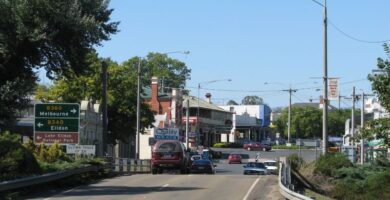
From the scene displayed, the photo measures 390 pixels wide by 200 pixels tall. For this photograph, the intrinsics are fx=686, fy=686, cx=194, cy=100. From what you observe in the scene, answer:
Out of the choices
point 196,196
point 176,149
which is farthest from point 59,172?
point 176,149

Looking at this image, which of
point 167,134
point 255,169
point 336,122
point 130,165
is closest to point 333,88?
point 130,165

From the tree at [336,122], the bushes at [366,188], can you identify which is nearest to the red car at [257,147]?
the tree at [336,122]

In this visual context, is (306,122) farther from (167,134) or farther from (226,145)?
(167,134)

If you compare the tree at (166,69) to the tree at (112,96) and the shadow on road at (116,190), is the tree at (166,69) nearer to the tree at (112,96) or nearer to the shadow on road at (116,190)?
the tree at (112,96)

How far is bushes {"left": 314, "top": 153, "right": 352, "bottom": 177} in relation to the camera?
33875 mm

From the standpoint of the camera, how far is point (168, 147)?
38844mm

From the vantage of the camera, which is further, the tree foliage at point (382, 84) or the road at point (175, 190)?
Answer: the tree foliage at point (382, 84)

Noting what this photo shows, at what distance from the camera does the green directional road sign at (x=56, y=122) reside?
32.7m

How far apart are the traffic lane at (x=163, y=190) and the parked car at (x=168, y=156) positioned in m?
7.73

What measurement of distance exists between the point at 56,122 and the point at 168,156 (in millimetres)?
8035

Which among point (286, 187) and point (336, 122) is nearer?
point (286, 187)

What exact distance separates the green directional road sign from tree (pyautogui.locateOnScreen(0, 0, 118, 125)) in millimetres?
4612

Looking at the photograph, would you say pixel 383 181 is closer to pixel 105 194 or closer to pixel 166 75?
pixel 105 194

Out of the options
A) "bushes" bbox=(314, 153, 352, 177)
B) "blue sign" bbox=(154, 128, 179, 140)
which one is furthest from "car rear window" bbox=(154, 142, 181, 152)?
"blue sign" bbox=(154, 128, 179, 140)
